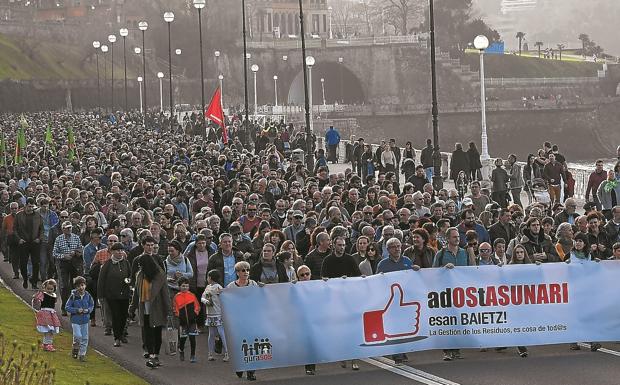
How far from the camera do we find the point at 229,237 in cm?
1923

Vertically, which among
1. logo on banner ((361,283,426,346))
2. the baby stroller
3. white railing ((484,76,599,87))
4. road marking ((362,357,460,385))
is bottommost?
road marking ((362,357,460,385))

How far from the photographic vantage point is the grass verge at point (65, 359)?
17641 millimetres

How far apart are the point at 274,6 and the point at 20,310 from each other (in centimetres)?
14732

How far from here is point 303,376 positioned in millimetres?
17656

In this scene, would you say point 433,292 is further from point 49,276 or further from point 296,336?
point 49,276

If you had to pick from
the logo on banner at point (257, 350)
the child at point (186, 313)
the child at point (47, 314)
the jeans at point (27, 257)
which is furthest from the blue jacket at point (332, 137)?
the logo on banner at point (257, 350)

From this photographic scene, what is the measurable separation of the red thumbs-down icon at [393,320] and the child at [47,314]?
170 inches

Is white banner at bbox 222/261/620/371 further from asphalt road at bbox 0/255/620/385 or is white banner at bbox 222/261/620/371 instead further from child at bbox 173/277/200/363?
child at bbox 173/277/200/363

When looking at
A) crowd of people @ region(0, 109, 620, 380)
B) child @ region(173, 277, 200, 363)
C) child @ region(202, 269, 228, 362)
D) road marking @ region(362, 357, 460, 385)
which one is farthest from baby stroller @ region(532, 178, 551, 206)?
child @ region(202, 269, 228, 362)

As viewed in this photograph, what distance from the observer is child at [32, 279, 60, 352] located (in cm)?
1936

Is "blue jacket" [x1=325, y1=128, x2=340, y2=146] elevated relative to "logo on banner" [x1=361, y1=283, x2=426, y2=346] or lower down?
elevated

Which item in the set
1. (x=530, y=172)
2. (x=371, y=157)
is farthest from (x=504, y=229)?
(x=371, y=157)

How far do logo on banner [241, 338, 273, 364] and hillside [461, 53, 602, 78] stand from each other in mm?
125114

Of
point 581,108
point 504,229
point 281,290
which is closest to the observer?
point 281,290
